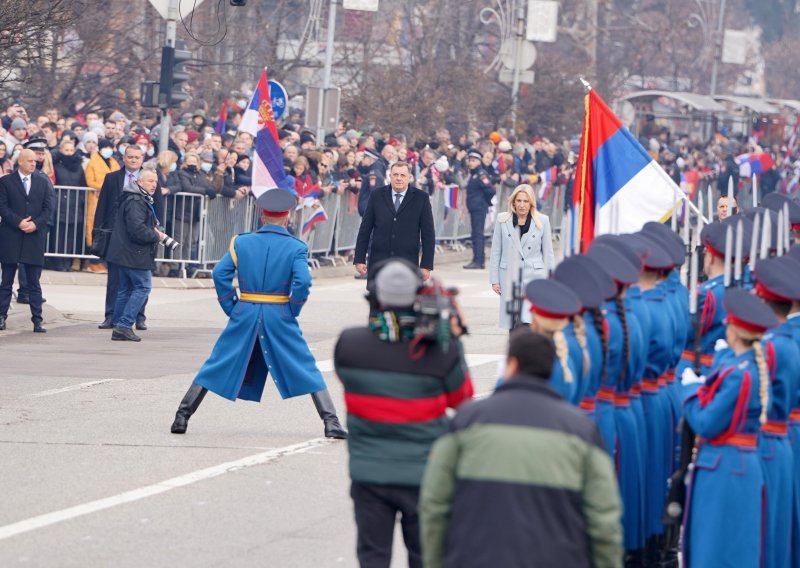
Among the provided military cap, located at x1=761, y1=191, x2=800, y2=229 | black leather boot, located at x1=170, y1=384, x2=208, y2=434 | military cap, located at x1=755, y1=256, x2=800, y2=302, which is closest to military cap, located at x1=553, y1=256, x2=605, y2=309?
military cap, located at x1=755, y1=256, x2=800, y2=302

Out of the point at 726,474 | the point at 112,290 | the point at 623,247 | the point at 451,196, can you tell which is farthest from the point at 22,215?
the point at 451,196

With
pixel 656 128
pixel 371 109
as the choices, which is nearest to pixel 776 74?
pixel 656 128

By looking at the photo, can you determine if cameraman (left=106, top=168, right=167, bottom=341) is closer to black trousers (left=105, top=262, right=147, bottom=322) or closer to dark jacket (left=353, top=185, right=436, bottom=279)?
black trousers (left=105, top=262, right=147, bottom=322)

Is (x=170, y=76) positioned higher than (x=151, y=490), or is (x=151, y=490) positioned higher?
(x=170, y=76)

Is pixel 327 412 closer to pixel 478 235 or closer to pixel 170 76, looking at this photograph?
pixel 170 76

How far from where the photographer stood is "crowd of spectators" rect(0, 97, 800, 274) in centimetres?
2200

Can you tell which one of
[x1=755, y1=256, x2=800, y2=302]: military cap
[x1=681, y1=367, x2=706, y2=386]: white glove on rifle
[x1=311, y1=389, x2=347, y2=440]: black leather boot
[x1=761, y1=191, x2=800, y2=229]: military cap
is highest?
[x1=761, y1=191, x2=800, y2=229]: military cap

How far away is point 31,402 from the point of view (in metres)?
13.3

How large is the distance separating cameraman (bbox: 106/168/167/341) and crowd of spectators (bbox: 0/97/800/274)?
200cm

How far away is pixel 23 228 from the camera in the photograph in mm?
17688

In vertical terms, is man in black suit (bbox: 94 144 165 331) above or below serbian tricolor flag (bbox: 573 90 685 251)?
below

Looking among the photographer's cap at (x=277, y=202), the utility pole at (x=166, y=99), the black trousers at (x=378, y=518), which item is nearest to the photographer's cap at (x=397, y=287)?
the black trousers at (x=378, y=518)

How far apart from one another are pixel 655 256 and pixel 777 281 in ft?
3.39

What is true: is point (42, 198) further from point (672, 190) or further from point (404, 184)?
point (672, 190)
